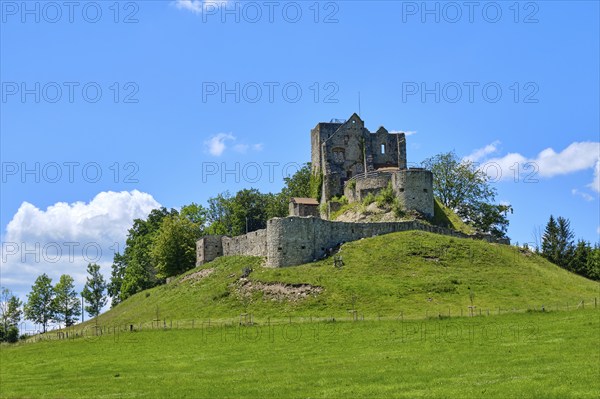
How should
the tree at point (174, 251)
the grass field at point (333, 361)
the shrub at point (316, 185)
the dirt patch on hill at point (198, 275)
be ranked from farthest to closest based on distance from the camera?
the shrub at point (316, 185) → the tree at point (174, 251) → the dirt patch on hill at point (198, 275) → the grass field at point (333, 361)

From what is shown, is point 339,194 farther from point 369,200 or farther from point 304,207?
point 369,200

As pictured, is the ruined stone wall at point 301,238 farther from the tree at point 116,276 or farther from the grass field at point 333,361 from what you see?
the tree at point 116,276

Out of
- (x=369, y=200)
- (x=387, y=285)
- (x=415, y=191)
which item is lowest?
(x=387, y=285)

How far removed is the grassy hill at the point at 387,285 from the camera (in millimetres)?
54500

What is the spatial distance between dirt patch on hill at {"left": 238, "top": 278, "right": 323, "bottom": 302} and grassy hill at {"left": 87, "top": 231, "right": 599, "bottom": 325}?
0.09 m

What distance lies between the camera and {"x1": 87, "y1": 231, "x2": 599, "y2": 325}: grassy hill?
54.5 meters

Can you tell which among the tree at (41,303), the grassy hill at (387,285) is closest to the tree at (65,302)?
the tree at (41,303)

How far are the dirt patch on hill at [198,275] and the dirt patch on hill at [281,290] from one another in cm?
1219

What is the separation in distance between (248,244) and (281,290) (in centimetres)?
1699

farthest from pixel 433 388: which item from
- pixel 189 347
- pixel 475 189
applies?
pixel 475 189

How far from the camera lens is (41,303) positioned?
109m

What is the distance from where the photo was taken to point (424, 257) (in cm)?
6550

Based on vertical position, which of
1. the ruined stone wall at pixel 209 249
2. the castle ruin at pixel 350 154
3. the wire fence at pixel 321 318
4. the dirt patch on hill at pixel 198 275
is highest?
the castle ruin at pixel 350 154

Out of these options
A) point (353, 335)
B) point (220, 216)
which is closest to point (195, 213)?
point (220, 216)
